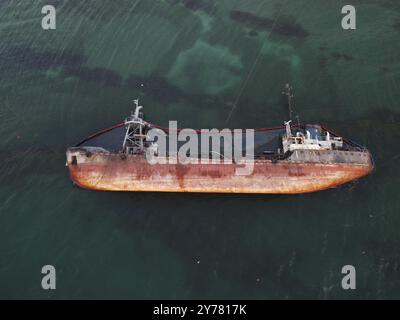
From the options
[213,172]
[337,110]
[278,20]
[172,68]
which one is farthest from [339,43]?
[213,172]

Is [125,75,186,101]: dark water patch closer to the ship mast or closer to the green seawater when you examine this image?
the green seawater

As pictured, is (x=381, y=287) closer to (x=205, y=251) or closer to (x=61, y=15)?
(x=205, y=251)

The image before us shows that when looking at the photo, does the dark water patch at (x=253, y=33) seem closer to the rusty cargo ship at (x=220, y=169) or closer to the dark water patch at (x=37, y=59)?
the rusty cargo ship at (x=220, y=169)

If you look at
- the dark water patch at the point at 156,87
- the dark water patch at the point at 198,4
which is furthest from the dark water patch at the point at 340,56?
the dark water patch at the point at 156,87

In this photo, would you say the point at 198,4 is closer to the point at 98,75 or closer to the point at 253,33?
the point at 253,33

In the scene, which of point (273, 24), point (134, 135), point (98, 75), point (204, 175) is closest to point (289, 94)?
point (273, 24)

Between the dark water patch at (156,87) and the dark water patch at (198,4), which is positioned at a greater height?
the dark water patch at (198,4)

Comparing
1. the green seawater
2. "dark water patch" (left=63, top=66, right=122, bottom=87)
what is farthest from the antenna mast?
"dark water patch" (left=63, top=66, right=122, bottom=87)
